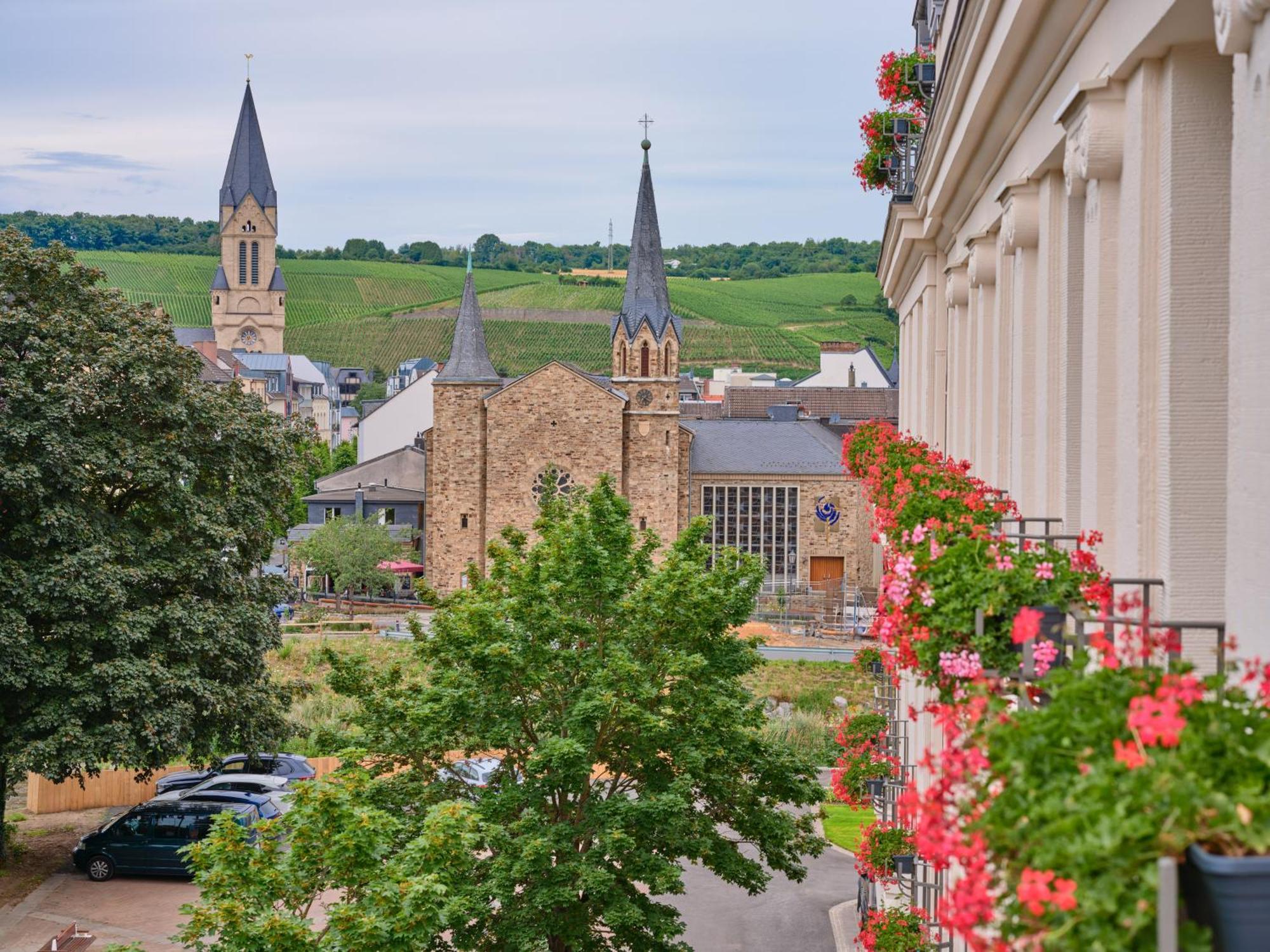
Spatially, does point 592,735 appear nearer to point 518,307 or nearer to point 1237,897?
point 1237,897

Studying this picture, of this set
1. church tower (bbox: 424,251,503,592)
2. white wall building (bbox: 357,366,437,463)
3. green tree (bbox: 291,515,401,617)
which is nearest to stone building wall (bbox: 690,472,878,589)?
church tower (bbox: 424,251,503,592)

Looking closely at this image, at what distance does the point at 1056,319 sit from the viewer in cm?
652

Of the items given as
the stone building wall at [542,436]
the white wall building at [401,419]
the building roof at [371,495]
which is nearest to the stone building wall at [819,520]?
the stone building wall at [542,436]

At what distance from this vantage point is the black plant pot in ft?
7.62

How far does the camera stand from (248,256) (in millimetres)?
146000

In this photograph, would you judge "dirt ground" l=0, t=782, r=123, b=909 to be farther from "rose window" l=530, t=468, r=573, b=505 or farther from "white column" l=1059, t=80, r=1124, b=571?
"rose window" l=530, t=468, r=573, b=505

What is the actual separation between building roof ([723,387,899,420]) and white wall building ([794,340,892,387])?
37.0ft

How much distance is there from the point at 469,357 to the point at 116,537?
3933 cm

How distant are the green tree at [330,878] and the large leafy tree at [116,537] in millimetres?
11674

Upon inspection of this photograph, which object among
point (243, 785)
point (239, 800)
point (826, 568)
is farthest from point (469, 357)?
point (239, 800)

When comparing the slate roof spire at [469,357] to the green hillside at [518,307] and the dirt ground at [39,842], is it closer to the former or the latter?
the dirt ground at [39,842]

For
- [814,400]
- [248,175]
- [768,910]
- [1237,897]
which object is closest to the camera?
[1237,897]

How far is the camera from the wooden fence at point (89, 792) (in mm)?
32406

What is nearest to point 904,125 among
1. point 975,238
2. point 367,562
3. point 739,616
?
point 975,238
